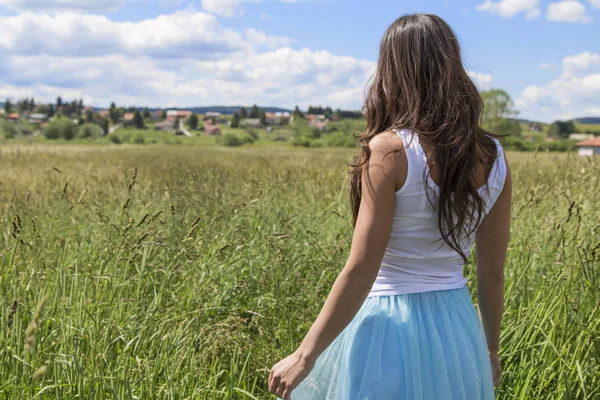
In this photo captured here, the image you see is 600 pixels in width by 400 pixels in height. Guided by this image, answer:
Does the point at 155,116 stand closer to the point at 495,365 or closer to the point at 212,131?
the point at 212,131

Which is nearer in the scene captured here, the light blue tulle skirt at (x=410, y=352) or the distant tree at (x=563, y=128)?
the light blue tulle skirt at (x=410, y=352)

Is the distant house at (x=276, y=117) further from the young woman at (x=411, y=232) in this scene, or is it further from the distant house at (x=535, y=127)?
the young woman at (x=411, y=232)

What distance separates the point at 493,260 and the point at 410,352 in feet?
1.60

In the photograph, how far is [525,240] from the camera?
3580mm

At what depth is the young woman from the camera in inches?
59.1

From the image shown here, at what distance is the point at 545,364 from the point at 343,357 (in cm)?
145

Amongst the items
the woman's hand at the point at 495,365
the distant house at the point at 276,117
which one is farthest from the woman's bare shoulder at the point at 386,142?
the distant house at the point at 276,117

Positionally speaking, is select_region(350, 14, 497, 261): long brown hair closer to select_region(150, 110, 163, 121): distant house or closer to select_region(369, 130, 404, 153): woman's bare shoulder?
select_region(369, 130, 404, 153): woman's bare shoulder

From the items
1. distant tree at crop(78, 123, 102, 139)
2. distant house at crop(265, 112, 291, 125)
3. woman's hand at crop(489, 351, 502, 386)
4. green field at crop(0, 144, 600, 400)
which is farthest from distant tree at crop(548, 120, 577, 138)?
woman's hand at crop(489, 351, 502, 386)

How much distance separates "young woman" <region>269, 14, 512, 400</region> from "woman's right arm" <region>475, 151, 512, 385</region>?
67mm

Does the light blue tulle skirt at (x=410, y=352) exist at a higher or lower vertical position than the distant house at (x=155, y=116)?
lower

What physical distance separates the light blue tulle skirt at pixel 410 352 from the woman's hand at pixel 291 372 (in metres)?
0.14

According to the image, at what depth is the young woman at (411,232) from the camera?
4.93ft

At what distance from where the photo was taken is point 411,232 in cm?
158
